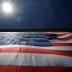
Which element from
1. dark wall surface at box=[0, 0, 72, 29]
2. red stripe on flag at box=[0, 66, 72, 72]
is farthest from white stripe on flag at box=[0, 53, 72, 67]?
dark wall surface at box=[0, 0, 72, 29]

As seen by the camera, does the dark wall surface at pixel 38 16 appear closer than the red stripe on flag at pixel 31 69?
No

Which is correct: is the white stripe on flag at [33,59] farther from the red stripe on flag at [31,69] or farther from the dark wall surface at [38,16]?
the dark wall surface at [38,16]

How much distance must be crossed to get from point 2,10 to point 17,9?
32 centimetres

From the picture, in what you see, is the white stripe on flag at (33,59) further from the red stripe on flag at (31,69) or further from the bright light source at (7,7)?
the bright light source at (7,7)

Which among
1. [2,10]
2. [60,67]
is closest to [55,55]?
[60,67]

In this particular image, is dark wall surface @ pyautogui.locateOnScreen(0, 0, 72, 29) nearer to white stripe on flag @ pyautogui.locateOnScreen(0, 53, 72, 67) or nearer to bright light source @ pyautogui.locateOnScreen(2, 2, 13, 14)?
bright light source @ pyautogui.locateOnScreen(2, 2, 13, 14)

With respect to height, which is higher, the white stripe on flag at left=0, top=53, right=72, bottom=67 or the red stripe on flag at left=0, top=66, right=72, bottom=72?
the white stripe on flag at left=0, top=53, right=72, bottom=67

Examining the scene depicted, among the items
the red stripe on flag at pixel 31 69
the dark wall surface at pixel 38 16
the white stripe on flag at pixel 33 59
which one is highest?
the dark wall surface at pixel 38 16

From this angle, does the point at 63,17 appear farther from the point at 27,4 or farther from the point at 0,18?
the point at 0,18

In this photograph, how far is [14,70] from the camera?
79 cm

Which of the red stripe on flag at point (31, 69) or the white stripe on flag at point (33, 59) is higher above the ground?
the white stripe on flag at point (33, 59)

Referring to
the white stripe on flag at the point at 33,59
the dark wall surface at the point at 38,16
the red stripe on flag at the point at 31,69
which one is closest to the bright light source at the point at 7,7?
the dark wall surface at the point at 38,16

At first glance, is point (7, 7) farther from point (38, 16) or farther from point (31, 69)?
point (31, 69)

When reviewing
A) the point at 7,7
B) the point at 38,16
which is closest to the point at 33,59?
the point at 38,16
